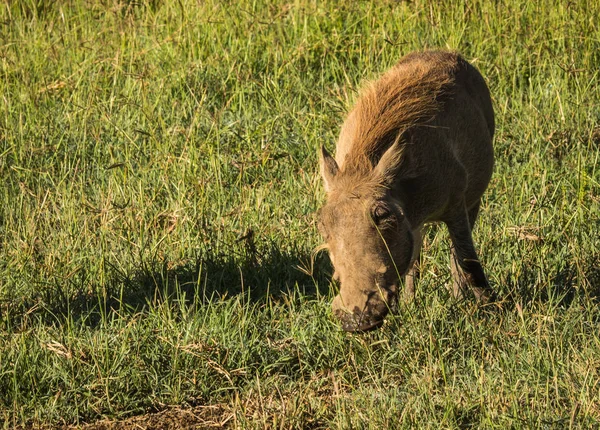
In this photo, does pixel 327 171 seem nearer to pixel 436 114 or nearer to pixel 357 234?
pixel 357 234

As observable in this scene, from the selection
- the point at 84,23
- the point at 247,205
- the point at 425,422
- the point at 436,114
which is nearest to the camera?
the point at 425,422

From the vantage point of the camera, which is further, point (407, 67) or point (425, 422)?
point (407, 67)

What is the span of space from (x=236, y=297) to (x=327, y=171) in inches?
40.0

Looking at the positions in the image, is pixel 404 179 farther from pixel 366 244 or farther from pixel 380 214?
pixel 366 244

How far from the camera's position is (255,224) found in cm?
570

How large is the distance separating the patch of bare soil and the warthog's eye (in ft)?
3.18

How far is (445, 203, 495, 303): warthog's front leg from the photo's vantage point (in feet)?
16.2

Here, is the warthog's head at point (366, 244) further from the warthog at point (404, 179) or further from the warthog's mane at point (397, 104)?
the warthog's mane at point (397, 104)

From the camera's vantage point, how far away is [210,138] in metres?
6.60

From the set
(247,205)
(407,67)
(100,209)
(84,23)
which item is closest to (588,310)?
(407,67)

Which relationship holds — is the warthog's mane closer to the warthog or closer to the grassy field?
the warthog

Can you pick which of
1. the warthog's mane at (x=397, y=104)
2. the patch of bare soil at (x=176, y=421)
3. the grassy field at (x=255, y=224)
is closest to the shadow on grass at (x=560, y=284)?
the grassy field at (x=255, y=224)

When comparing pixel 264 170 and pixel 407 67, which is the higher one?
pixel 407 67

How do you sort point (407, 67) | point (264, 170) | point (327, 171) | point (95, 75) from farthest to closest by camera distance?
1. point (95, 75)
2. point (264, 170)
3. point (407, 67)
4. point (327, 171)
